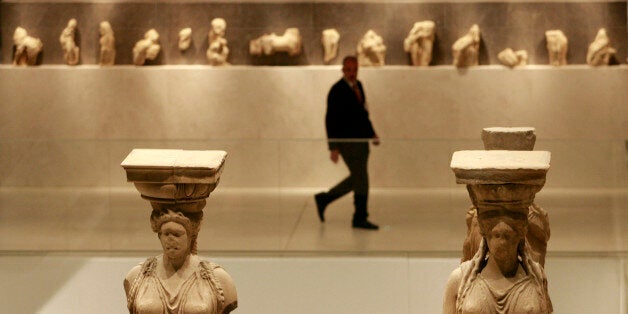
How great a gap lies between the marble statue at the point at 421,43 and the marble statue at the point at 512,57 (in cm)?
79

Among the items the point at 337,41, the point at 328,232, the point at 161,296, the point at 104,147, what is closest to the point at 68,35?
the point at 337,41

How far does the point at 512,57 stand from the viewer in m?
13.2

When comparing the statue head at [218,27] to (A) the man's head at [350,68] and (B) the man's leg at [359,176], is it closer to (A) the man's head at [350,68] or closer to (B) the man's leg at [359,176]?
(A) the man's head at [350,68]

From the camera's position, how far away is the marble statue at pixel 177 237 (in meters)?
6.02

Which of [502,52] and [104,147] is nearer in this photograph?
[104,147]

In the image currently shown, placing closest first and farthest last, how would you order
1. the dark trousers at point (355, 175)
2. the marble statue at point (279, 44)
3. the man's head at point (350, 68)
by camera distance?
1. the dark trousers at point (355, 175)
2. the man's head at point (350, 68)
3. the marble statue at point (279, 44)

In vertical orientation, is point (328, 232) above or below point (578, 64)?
below

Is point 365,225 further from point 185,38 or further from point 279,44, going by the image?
point 185,38

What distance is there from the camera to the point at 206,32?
13789 millimetres

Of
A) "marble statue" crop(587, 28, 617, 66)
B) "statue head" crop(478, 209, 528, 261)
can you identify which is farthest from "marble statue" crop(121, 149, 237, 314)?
"marble statue" crop(587, 28, 617, 66)

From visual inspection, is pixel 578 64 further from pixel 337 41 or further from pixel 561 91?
pixel 337 41

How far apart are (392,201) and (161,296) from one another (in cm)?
402

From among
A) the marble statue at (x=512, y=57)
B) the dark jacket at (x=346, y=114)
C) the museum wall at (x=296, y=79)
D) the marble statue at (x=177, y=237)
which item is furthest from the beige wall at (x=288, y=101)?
the marble statue at (x=177, y=237)

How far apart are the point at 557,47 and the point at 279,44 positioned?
3008 millimetres
